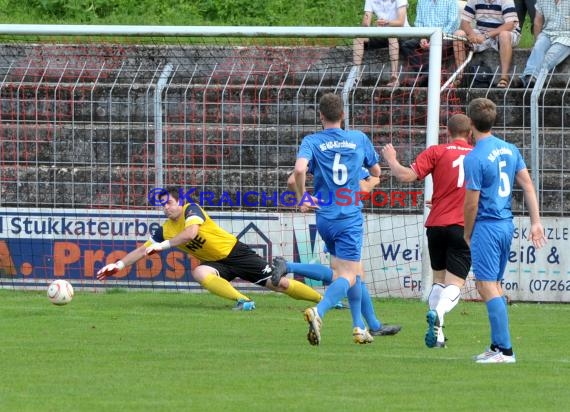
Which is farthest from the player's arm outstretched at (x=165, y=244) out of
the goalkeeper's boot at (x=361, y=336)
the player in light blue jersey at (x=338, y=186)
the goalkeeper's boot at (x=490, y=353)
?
the goalkeeper's boot at (x=490, y=353)

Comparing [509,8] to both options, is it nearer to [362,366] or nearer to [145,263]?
[145,263]

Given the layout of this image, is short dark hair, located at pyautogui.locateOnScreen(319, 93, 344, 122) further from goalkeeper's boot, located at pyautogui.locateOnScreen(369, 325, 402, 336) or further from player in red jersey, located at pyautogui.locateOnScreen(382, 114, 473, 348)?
goalkeeper's boot, located at pyautogui.locateOnScreen(369, 325, 402, 336)

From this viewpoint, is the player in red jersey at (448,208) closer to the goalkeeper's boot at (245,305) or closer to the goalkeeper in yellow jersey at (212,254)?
the goalkeeper in yellow jersey at (212,254)

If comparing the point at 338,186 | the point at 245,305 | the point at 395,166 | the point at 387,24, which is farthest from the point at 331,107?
the point at 387,24

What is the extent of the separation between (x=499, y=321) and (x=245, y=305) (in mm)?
4944

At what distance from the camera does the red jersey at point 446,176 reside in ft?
37.2

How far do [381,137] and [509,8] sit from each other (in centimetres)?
253

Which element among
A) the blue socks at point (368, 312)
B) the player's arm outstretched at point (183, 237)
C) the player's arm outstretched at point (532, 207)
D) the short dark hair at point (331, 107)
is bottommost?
the blue socks at point (368, 312)

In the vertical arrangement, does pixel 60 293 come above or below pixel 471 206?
below

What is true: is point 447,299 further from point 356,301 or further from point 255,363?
point 255,363

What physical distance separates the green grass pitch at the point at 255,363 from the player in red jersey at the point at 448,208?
1.79 feet

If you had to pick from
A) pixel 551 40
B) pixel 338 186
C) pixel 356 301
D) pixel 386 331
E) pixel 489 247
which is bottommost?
pixel 386 331

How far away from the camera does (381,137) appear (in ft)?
56.7

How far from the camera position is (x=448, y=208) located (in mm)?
11547
